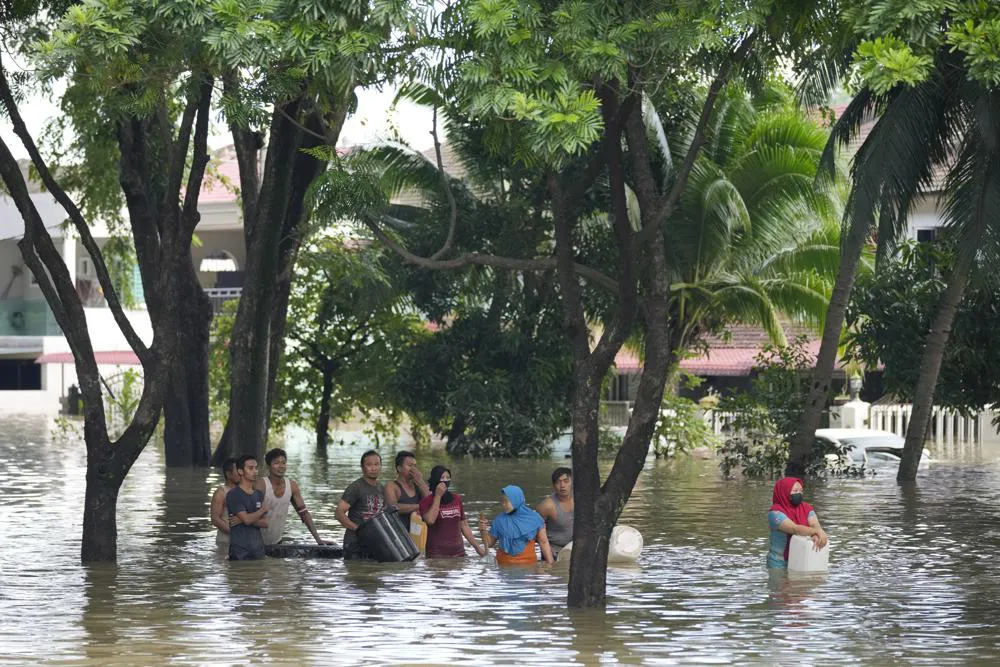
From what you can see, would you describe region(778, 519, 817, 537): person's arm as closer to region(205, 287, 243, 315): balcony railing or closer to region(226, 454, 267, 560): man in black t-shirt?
region(226, 454, 267, 560): man in black t-shirt

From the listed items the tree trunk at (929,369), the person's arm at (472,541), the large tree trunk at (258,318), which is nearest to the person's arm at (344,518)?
the person's arm at (472,541)

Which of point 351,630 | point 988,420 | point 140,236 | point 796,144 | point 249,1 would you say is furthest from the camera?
point 988,420

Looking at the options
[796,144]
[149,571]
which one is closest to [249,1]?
[149,571]

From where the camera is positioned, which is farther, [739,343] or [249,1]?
[739,343]

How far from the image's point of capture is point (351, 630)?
40.4 feet

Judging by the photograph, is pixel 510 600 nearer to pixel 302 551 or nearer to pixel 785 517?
pixel 785 517

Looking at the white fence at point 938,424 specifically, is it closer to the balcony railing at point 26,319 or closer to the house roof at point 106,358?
the house roof at point 106,358

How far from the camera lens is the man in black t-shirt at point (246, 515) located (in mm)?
16297

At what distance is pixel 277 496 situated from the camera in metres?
16.9

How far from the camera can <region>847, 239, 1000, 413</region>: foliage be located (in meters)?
26.1

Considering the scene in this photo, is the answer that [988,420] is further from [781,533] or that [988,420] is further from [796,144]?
[781,533]

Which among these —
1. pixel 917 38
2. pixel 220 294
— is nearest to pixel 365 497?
pixel 917 38

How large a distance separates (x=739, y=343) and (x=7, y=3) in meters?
28.3

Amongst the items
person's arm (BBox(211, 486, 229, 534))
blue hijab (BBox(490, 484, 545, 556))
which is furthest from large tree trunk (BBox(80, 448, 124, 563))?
blue hijab (BBox(490, 484, 545, 556))
